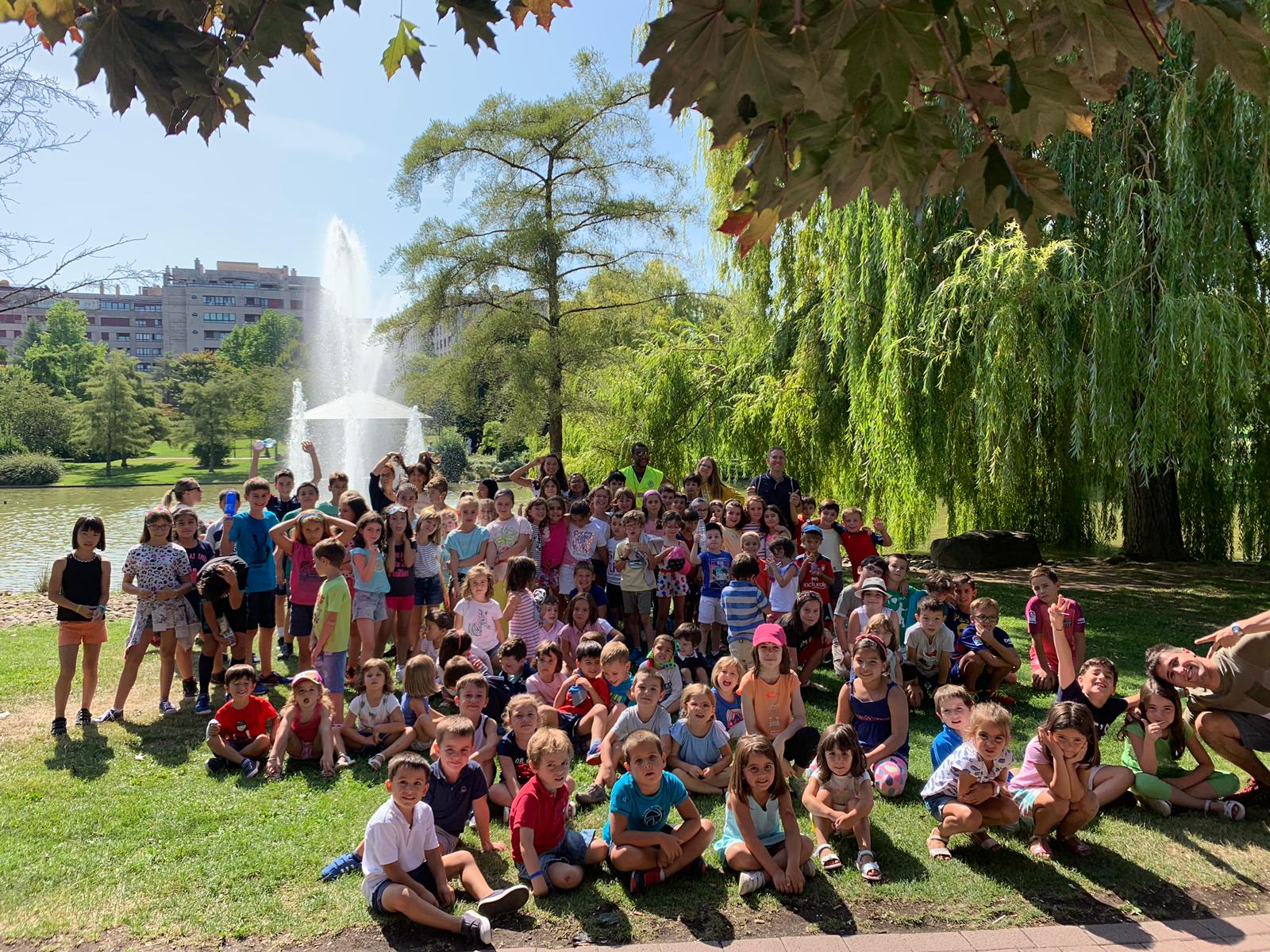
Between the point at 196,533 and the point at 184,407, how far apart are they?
6141 centimetres

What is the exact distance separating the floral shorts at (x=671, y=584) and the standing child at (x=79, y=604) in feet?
14.9

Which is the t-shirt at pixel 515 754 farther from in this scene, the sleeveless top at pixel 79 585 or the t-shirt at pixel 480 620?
the sleeveless top at pixel 79 585

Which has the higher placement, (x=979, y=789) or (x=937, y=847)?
(x=979, y=789)

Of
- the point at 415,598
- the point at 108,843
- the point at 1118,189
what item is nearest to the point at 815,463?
the point at 1118,189

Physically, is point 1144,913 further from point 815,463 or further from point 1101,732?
A: point 815,463

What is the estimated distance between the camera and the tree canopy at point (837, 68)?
2516 millimetres

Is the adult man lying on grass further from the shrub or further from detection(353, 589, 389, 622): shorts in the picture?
the shrub

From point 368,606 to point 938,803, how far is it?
15.1ft

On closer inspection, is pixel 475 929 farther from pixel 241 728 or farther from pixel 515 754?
pixel 241 728

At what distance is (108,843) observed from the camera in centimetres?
483

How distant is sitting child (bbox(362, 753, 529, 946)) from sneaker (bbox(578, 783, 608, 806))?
43.2 inches

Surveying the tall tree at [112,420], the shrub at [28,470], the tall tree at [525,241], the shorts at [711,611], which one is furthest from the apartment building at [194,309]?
the shorts at [711,611]

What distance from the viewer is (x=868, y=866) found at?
4.52 meters

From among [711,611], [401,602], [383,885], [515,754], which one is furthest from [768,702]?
[401,602]
